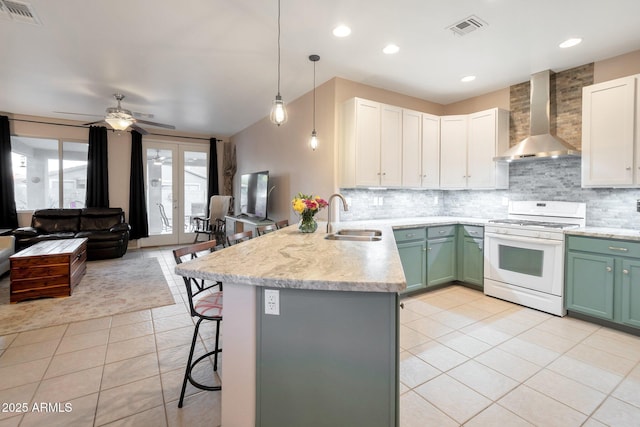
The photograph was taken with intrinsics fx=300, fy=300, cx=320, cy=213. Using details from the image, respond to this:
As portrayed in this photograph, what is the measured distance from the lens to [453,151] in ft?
14.6

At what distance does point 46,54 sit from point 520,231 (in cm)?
574

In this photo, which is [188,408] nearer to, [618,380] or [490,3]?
[618,380]

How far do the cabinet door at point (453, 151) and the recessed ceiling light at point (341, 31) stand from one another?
2.27m

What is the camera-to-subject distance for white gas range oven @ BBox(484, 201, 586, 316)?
3.19 m

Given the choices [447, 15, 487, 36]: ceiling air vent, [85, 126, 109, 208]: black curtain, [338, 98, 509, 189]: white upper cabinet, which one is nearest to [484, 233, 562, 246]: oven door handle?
[338, 98, 509, 189]: white upper cabinet

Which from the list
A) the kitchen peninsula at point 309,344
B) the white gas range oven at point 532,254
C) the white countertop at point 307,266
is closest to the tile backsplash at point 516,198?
the white gas range oven at point 532,254

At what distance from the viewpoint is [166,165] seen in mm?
7527

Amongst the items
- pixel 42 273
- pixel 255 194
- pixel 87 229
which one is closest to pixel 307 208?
pixel 255 194

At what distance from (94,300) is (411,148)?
4.50 meters

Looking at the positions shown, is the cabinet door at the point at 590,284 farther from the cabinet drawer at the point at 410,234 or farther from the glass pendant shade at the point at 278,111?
the glass pendant shade at the point at 278,111

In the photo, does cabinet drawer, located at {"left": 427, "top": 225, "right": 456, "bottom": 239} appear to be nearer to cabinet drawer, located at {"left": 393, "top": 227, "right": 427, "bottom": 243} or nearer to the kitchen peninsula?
cabinet drawer, located at {"left": 393, "top": 227, "right": 427, "bottom": 243}

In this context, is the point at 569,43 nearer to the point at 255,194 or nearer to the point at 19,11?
the point at 255,194

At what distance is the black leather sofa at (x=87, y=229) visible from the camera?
5.40 metres

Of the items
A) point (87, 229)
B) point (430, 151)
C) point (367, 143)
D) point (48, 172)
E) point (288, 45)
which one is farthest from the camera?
point (48, 172)
